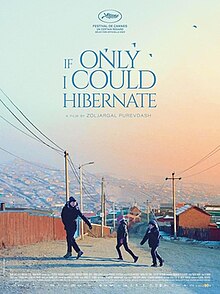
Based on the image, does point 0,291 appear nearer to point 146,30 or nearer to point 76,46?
point 76,46

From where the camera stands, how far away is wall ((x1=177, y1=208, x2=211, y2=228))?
13.3 ft

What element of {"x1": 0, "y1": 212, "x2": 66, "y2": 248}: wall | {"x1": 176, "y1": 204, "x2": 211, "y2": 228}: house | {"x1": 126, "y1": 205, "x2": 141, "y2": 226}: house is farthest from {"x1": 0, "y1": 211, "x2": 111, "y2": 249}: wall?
{"x1": 176, "y1": 204, "x2": 211, "y2": 228}: house

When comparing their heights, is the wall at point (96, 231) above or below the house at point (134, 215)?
below

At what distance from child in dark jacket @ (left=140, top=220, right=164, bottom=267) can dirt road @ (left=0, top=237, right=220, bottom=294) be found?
33 millimetres

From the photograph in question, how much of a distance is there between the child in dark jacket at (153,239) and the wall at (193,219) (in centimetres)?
18

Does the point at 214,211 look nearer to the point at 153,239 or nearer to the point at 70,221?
the point at 153,239

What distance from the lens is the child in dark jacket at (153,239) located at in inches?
153

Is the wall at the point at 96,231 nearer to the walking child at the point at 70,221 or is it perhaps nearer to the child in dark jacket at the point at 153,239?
the walking child at the point at 70,221

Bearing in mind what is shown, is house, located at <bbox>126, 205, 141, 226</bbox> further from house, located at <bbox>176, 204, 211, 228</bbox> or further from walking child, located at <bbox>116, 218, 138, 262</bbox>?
house, located at <bbox>176, 204, 211, 228</bbox>

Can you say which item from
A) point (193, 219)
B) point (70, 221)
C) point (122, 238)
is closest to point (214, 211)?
point (193, 219)

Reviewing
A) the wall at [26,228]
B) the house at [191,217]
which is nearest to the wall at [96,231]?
the wall at [26,228]

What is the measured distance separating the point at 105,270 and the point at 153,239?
37cm

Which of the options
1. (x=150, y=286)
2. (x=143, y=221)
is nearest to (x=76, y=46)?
(x=143, y=221)

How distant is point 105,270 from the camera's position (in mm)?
3836
